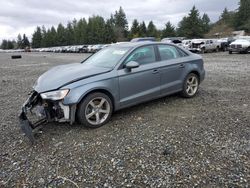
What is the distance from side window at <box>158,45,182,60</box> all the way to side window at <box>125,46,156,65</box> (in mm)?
267

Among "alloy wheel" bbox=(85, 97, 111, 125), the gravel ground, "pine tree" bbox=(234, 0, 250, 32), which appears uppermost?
"pine tree" bbox=(234, 0, 250, 32)

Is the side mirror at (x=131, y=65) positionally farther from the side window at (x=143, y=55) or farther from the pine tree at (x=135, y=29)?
the pine tree at (x=135, y=29)

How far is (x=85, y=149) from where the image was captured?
3633 millimetres

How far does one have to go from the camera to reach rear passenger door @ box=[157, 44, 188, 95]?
5.40 m

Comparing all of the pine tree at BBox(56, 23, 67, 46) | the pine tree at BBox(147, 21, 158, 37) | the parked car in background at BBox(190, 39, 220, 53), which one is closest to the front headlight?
the parked car in background at BBox(190, 39, 220, 53)

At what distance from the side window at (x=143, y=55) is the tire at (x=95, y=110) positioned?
999mm

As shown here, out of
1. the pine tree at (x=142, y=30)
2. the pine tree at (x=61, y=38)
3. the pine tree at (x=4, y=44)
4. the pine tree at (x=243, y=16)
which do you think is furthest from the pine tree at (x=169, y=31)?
the pine tree at (x=4, y=44)

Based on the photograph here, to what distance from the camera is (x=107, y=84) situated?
4.43 meters

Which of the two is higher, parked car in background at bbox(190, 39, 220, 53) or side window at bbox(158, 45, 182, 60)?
parked car in background at bbox(190, 39, 220, 53)

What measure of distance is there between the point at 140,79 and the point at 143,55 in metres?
0.60

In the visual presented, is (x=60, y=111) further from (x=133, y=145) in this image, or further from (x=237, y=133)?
(x=237, y=133)

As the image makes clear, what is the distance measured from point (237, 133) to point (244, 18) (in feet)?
292

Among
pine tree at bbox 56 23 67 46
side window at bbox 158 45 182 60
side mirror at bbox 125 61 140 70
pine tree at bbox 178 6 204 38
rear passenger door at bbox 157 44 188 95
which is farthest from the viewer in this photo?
pine tree at bbox 56 23 67 46

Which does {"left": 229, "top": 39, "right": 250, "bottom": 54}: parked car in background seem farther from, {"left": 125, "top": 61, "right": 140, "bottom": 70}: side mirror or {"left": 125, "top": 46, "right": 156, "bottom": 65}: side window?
{"left": 125, "top": 61, "right": 140, "bottom": 70}: side mirror
